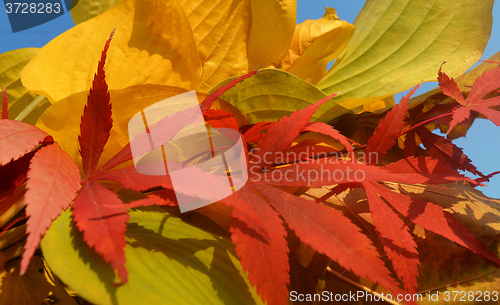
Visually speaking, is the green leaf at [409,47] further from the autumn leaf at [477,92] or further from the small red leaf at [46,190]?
the small red leaf at [46,190]

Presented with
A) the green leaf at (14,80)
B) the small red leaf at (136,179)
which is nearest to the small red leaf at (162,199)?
the small red leaf at (136,179)

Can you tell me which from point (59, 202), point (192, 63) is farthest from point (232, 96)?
point (59, 202)

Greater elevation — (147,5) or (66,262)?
Result: (147,5)

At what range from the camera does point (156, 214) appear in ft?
0.55

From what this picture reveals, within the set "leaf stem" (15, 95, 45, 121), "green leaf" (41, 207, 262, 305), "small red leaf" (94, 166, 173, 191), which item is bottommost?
"green leaf" (41, 207, 262, 305)

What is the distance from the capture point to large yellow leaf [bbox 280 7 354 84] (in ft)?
0.95

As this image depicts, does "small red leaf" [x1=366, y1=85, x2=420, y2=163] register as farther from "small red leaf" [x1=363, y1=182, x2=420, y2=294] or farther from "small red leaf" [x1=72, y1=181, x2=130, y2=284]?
"small red leaf" [x1=72, y1=181, x2=130, y2=284]

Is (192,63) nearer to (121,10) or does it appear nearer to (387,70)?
(121,10)

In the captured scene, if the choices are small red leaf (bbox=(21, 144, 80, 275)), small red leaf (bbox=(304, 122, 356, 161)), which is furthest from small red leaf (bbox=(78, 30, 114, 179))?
small red leaf (bbox=(304, 122, 356, 161))

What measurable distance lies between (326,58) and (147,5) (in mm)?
188

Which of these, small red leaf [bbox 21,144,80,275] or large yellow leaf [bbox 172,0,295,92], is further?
large yellow leaf [bbox 172,0,295,92]

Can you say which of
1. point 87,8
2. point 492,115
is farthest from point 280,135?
point 87,8

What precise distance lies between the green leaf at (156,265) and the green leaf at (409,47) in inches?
7.1

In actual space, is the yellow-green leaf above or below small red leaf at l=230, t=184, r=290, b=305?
above
